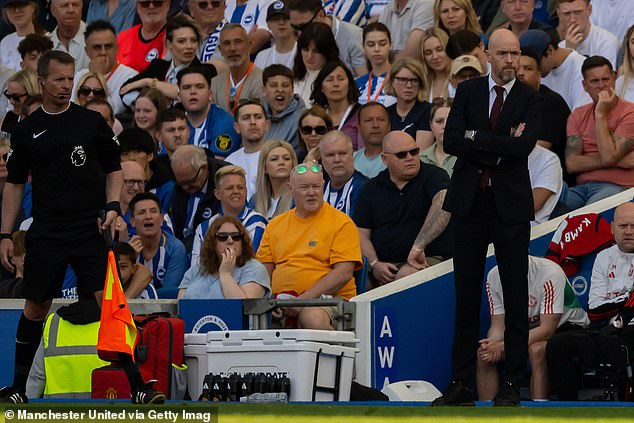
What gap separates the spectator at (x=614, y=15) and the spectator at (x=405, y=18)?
1.61 m

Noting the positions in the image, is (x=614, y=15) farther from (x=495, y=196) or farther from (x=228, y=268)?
(x=495, y=196)

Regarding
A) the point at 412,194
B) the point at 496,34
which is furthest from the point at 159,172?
the point at 496,34

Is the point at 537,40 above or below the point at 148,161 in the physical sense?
above

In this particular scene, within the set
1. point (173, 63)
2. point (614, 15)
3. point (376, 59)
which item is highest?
point (614, 15)

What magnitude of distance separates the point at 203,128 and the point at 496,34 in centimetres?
563

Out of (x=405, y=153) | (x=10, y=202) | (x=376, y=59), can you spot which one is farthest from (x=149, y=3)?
(x=10, y=202)

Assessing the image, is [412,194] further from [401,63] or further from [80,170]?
[80,170]

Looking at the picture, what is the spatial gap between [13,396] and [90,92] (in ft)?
20.1

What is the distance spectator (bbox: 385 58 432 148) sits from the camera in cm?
1222

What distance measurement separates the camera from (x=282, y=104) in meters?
13.2

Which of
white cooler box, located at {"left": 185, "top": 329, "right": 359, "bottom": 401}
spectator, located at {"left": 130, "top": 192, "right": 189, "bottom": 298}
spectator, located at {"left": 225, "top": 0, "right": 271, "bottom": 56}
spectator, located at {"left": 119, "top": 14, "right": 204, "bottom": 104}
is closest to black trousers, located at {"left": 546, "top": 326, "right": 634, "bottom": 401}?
white cooler box, located at {"left": 185, "top": 329, "right": 359, "bottom": 401}

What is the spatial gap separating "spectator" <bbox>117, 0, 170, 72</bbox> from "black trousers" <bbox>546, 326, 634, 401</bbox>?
732 cm

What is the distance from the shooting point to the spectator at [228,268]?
10305 millimetres

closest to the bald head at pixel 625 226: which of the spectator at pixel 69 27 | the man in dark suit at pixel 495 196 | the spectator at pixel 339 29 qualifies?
the man in dark suit at pixel 495 196
